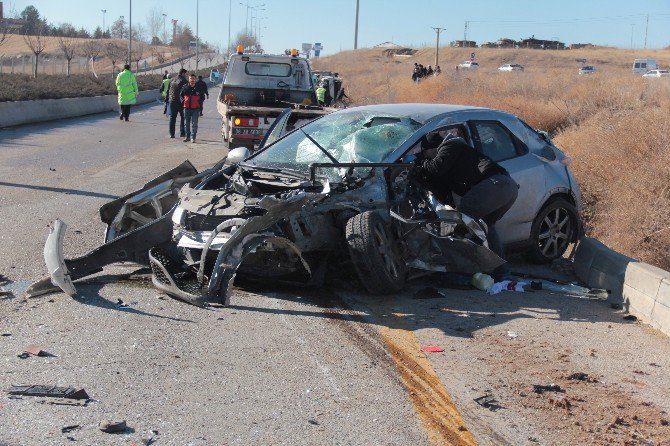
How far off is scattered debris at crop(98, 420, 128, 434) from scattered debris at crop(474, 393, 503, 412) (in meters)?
1.98

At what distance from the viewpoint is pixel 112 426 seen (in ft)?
13.2

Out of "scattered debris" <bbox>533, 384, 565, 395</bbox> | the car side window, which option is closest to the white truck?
the car side window

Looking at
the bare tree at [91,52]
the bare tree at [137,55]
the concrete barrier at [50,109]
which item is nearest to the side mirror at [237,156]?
the concrete barrier at [50,109]

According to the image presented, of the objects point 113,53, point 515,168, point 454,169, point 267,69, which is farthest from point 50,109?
point 113,53

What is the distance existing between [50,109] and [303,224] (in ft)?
75.6

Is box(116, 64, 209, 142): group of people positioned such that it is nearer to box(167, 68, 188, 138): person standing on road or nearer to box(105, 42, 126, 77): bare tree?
box(167, 68, 188, 138): person standing on road

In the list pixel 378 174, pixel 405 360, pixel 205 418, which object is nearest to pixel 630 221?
pixel 378 174

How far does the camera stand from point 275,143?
27.0ft


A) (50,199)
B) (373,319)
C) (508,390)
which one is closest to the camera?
(508,390)

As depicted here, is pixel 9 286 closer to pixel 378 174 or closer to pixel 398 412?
pixel 378 174

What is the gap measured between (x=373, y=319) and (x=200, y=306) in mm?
1340

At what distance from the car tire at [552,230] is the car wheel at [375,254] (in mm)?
2113

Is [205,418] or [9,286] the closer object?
[205,418]

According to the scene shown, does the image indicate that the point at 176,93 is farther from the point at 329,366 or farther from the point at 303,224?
the point at 329,366
